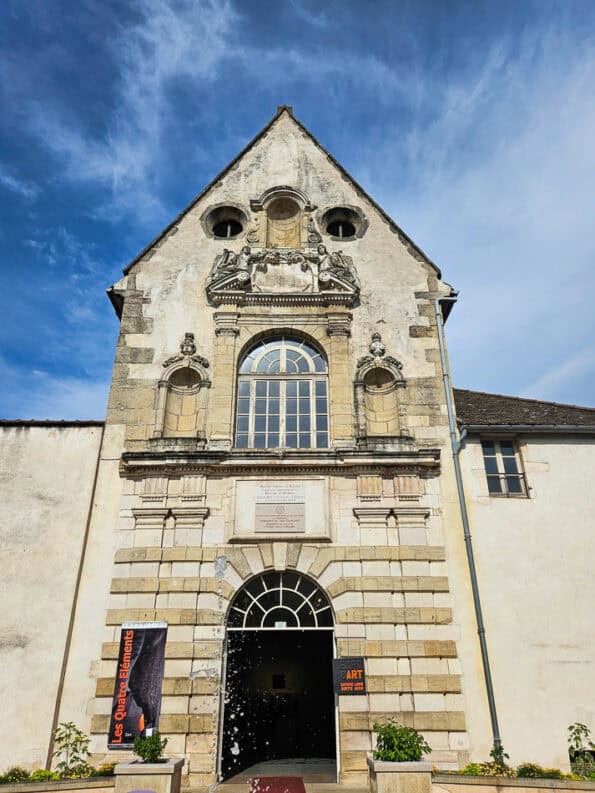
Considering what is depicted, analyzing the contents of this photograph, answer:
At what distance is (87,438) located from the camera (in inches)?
465

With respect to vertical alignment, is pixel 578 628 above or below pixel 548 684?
above

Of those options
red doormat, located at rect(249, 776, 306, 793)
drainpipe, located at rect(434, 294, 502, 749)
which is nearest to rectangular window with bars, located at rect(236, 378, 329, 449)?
drainpipe, located at rect(434, 294, 502, 749)

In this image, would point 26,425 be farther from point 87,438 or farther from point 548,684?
point 548,684

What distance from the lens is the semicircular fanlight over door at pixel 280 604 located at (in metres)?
10.5

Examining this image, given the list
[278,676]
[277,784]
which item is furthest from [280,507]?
[278,676]

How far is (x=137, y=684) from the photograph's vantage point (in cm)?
975

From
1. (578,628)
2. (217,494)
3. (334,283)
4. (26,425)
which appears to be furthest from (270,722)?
(334,283)

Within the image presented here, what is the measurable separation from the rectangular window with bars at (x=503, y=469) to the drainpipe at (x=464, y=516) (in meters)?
0.62

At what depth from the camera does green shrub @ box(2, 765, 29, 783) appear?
8.77 metres

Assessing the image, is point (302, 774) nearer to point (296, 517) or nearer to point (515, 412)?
point (296, 517)

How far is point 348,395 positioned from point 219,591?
4.80 m

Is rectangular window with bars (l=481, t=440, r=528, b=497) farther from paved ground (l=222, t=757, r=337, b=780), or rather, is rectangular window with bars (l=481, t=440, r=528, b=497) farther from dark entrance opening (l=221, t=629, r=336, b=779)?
paved ground (l=222, t=757, r=337, b=780)

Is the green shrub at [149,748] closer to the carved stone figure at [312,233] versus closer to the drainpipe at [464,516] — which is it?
the drainpipe at [464,516]

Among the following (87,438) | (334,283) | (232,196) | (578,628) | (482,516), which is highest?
(232,196)
